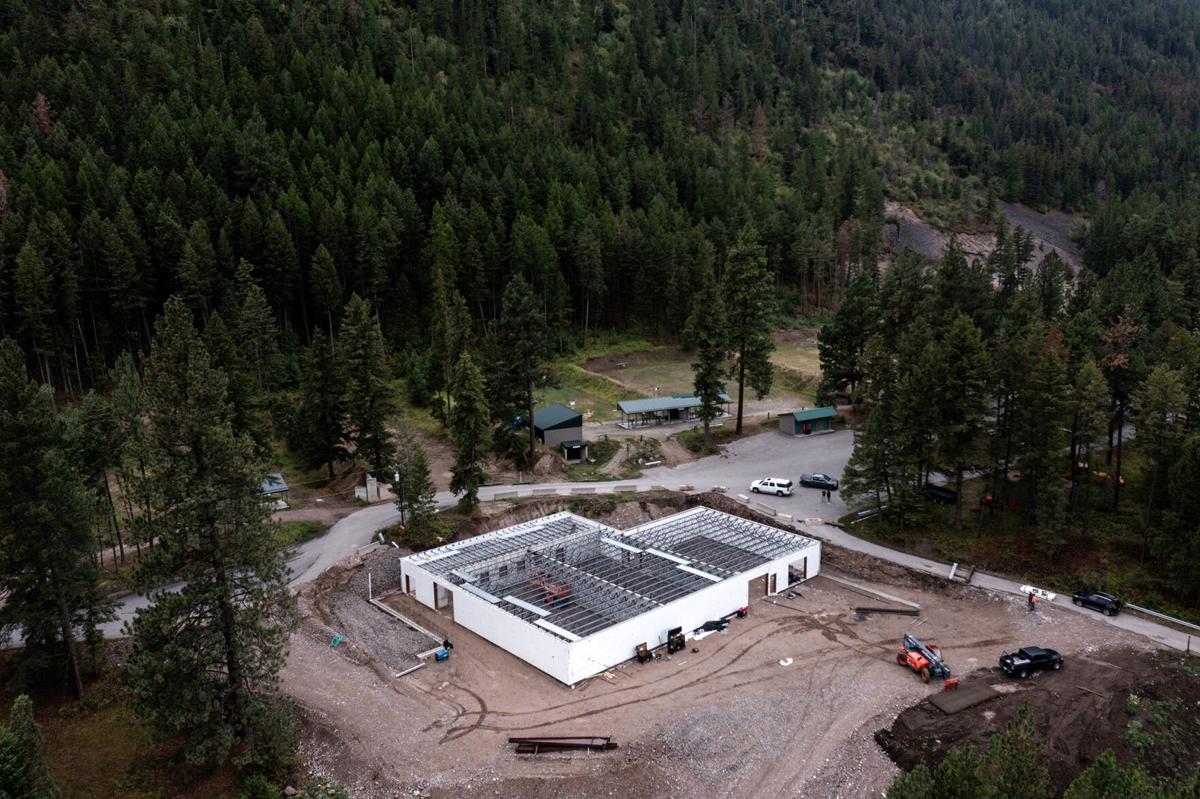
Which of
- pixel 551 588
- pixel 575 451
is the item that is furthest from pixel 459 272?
pixel 551 588

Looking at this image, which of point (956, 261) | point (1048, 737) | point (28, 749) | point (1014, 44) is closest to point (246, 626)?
point (28, 749)

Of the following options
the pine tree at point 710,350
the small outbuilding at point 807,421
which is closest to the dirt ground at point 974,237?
the small outbuilding at point 807,421

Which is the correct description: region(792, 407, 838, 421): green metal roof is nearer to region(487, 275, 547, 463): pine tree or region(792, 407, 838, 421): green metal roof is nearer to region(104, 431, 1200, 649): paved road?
region(104, 431, 1200, 649): paved road

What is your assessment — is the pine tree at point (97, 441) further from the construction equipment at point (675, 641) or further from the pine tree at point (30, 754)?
the construction equipment at point (675, 641)

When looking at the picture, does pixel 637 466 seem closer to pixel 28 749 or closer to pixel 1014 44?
pixel 28 749

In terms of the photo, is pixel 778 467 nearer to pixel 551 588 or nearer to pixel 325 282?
pixel 551 588

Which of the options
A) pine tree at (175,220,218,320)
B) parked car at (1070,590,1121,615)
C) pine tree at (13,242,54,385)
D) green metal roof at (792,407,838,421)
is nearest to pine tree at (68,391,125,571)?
pine tree at (13,242,54,385)
